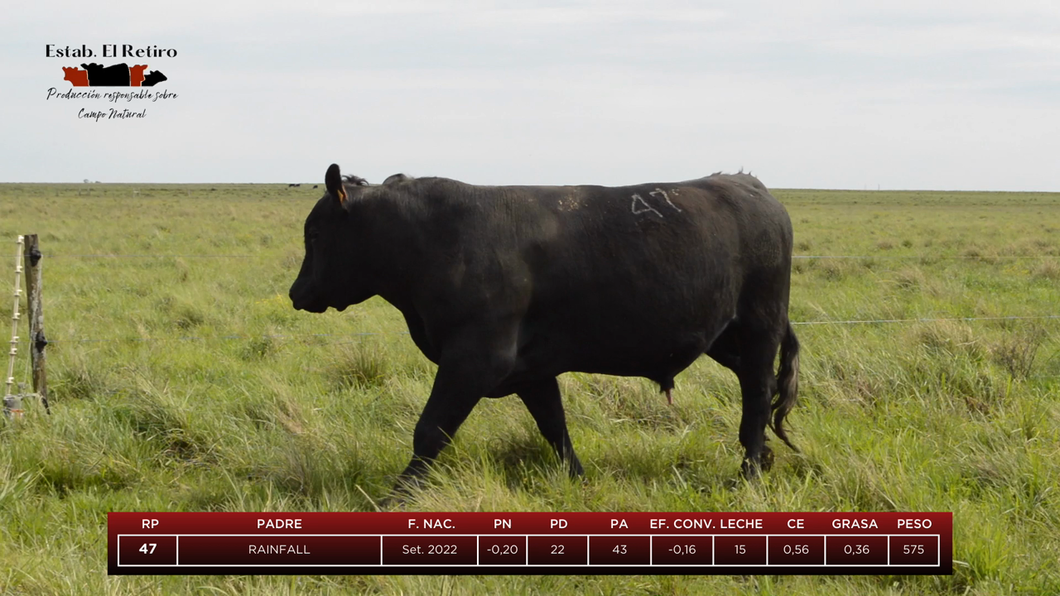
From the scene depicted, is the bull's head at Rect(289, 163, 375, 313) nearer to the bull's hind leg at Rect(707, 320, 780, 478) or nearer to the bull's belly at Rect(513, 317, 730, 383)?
the bull's belly at Rect(513, 317, 730, 383)

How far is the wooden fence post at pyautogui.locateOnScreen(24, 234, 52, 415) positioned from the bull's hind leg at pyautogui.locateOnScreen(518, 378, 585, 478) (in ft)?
10.7

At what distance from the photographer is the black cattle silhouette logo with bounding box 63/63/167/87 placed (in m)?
12.5

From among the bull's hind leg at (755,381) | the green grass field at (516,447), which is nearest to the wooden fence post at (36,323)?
the green grass field at (516,447)

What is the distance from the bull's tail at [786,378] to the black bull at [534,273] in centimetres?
43

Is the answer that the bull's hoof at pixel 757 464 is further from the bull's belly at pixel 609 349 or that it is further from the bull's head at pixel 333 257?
the bull's head at pixel 333 257

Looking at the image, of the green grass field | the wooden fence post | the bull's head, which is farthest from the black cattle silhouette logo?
the bull's head

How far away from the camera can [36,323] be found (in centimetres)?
625

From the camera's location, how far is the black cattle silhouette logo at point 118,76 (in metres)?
12.5

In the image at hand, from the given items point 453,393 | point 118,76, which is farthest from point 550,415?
point 118,76

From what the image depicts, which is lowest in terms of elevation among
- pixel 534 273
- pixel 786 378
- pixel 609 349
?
pixel 786 378

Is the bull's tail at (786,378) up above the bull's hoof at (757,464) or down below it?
above

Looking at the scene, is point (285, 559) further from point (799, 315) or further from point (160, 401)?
point (799, 315)

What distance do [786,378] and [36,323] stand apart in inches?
188

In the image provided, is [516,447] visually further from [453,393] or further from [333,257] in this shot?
[333,257]
